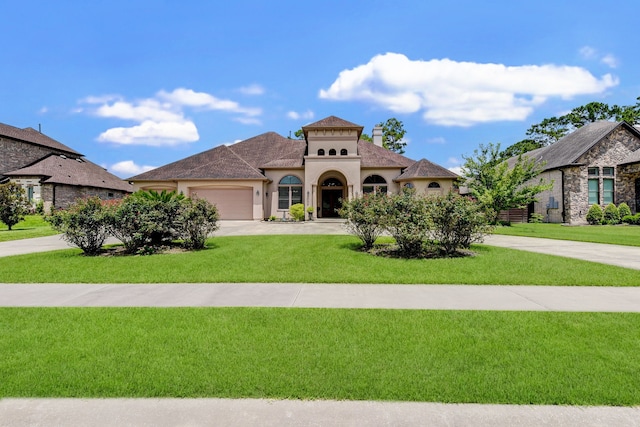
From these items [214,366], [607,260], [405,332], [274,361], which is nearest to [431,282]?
[405,332]

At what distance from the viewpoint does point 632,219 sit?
24.5 metres

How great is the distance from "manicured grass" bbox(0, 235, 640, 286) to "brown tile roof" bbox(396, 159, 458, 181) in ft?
55.8

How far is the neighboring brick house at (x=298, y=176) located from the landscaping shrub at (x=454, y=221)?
16.4 metres

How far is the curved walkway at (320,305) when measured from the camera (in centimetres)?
249

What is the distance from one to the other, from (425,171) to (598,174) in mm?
12813

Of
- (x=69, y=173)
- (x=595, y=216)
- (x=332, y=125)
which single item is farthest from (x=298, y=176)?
(x=69, y=173)

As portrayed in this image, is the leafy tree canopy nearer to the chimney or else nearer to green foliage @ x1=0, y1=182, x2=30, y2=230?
the chimney

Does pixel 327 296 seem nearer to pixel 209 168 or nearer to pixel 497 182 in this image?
pixel 497 182

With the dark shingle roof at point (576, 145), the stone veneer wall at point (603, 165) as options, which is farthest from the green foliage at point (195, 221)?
the stone veneer wall at point (603, 165)

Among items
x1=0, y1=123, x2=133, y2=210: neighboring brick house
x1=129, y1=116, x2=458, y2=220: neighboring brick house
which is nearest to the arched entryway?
x1=129, y1=116, x2=458, y2=220: neighboring brick house

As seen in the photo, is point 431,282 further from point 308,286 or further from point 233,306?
point 233,306

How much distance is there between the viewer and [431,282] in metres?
6.84

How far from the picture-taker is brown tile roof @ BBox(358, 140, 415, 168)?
94.5ft

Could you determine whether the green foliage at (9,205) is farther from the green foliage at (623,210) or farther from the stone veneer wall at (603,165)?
the green foliage at (623,210)
